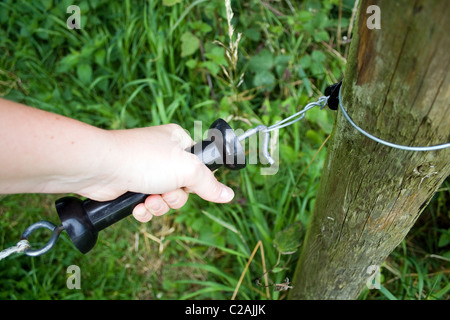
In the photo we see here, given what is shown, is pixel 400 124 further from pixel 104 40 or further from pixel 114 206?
pixel 104 40

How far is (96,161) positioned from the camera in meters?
1.00

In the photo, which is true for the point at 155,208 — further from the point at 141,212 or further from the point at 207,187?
the point at 207,187

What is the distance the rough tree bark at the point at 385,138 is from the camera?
58 centimetres

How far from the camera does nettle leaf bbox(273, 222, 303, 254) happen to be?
1471 mm

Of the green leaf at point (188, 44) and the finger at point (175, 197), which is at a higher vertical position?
the green leaf at point (188, 44)

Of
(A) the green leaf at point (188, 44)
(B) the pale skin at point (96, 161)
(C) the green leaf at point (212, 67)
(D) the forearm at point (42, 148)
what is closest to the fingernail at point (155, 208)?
(B) the pale skin at point (96, 161)

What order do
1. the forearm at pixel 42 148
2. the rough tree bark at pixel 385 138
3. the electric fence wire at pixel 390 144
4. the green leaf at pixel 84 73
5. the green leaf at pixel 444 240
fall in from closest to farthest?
the rough tree bark at pixel 385 138 < the electric fence wire at pixel 390 144 < the forearm at pixel 42 148 < the green leaf at pixel 444 240 < the green leaf at pixel 84 73

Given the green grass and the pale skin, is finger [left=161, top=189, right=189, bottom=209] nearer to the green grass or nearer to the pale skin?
the pale skin

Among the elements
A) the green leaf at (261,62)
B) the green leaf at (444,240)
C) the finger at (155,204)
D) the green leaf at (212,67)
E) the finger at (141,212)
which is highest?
the green leaf at (261,62)

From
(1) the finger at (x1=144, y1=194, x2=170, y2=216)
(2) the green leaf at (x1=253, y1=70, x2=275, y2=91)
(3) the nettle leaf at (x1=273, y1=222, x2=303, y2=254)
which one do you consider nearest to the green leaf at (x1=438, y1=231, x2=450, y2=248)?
(3) the nettle leaf at (x1=273, y1=222, x2=303, y2=254)

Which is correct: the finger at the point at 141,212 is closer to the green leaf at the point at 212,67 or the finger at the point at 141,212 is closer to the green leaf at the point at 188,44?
the green leaf at the point at 212,67

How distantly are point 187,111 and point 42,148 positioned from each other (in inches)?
55.0

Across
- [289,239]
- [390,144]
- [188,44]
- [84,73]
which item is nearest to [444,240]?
[289,239]

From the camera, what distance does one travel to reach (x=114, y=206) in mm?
1150
